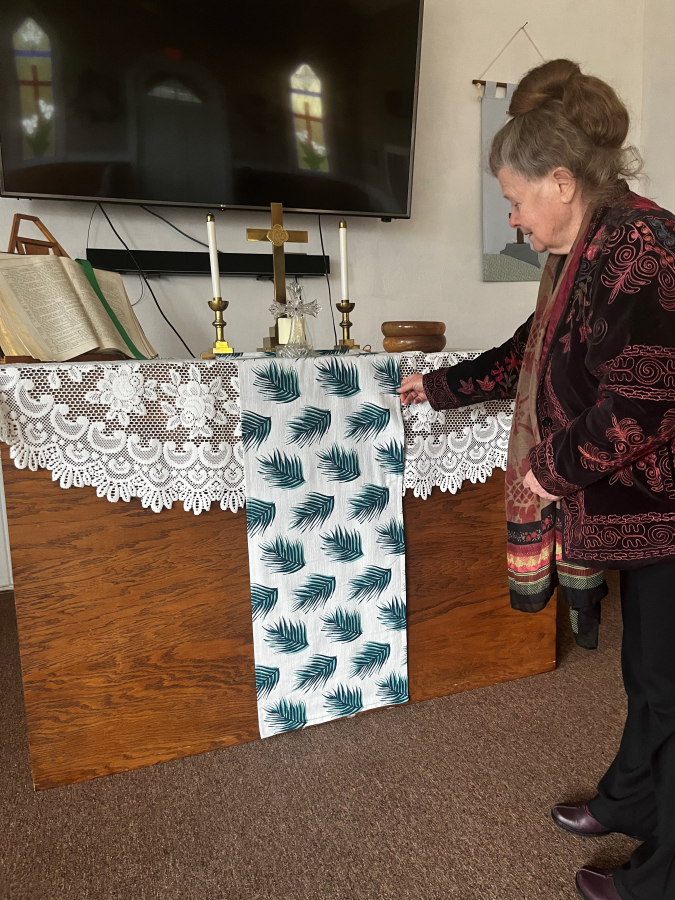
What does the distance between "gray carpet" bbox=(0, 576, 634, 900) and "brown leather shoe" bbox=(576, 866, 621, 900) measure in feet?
0.11

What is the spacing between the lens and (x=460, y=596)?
1.54m

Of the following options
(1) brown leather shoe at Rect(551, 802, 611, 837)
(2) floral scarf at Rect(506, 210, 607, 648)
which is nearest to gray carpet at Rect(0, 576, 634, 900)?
(1) brown leather shoe at Rect(551, 802, 611, 837)

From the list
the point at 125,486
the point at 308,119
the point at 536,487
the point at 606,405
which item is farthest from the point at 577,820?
the point at 308,119

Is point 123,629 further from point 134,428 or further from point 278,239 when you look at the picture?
point 278,239

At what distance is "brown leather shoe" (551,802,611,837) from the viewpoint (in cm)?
112

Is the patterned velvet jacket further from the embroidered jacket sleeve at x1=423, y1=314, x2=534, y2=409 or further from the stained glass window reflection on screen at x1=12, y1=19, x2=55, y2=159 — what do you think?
the stained glass window reflection on screen at x1=12, y1=19, x2=55, y2=159

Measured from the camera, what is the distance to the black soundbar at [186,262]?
197 cm

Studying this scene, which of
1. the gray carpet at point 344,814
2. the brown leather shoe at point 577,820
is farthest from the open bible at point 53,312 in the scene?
the brown leather shoe at point 577,820

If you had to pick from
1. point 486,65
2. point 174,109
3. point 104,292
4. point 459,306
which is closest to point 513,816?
point 104,292

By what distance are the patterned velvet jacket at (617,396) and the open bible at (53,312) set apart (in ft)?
3.03

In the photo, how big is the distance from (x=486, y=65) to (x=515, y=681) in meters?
2.30

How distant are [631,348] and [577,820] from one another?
0.87 m

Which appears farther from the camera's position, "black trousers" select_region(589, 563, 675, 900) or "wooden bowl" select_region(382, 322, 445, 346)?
"wooden bowl" select_region(382, 322, 445, 346)

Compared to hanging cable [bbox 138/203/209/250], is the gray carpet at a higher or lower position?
lower
